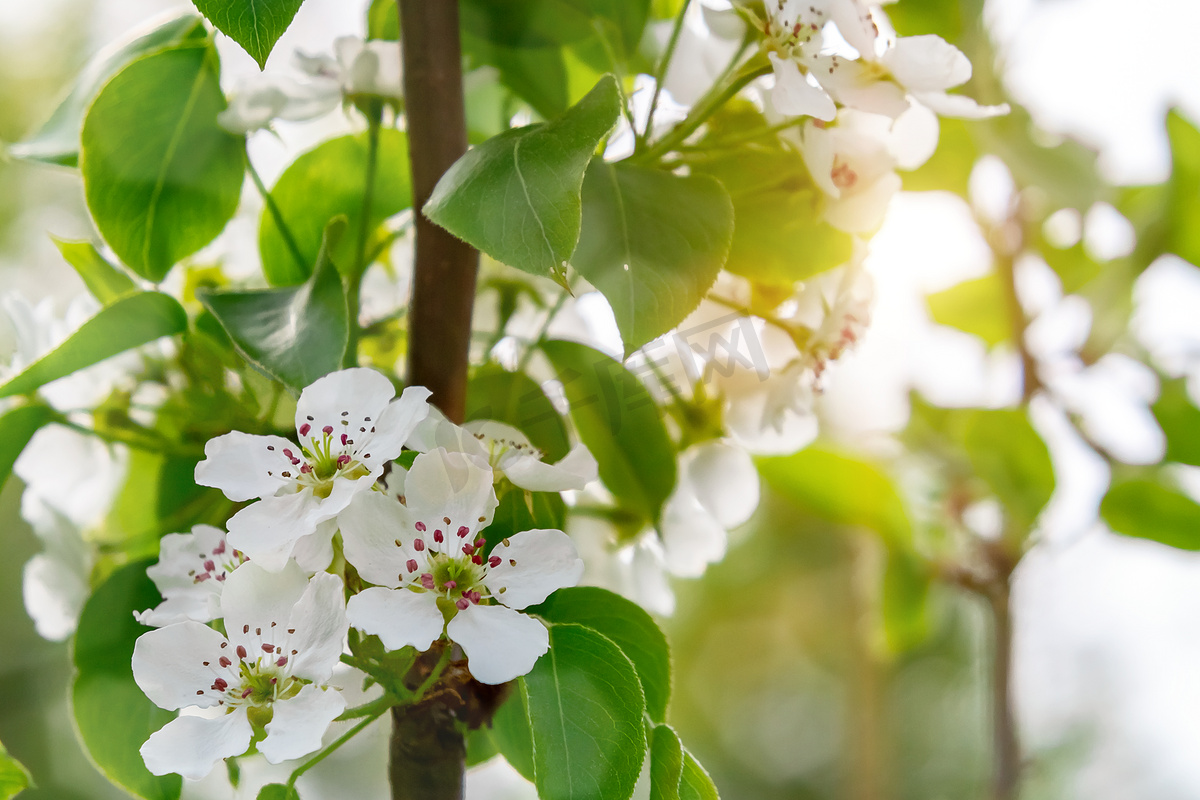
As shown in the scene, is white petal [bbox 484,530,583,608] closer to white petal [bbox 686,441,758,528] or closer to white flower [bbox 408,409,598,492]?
white flower [bbox 408,409,598,492]

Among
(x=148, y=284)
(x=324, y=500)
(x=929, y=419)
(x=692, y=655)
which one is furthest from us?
(x=692, y=655)

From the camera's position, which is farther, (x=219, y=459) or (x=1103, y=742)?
(x=1103, y=742)

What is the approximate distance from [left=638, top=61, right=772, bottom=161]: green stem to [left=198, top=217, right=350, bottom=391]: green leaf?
0.39ft

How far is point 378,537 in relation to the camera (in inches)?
10.7

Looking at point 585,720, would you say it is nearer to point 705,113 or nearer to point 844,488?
point 705,113

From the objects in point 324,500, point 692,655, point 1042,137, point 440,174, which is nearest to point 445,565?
point 324,500

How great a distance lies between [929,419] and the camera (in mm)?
807

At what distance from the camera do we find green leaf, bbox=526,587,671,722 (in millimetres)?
310

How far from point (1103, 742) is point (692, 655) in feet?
2.69

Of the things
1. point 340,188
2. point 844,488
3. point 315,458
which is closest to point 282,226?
point 340,188

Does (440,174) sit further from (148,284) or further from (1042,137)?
(1042,137)

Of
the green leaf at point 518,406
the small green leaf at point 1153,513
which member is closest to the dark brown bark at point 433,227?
the green leaf at point 518,406

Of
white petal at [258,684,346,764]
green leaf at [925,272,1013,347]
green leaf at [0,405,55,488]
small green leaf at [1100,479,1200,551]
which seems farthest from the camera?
green leaf at [925,272,1013,347]

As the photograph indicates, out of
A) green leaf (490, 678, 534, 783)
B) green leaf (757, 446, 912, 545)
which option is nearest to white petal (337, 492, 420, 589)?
green leaf (490, 678, 534, 783)
